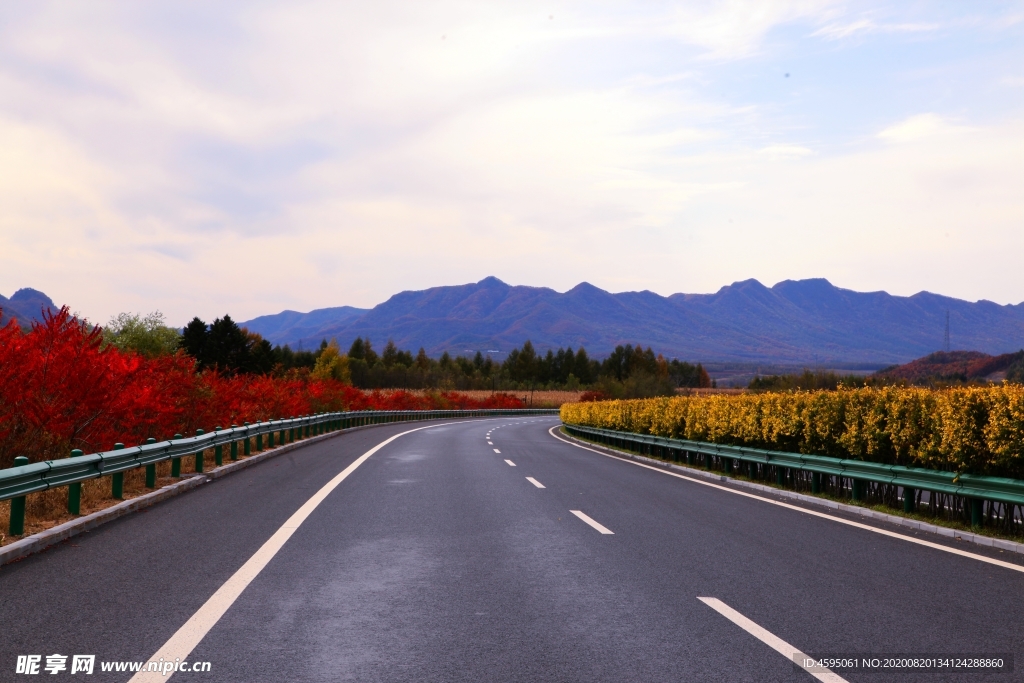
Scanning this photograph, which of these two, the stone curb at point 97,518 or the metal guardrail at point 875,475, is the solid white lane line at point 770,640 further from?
the stone curb at point 97,518

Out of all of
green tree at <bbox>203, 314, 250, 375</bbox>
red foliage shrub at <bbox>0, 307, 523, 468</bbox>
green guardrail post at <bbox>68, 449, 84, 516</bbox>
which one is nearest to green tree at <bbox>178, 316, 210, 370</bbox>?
green tree at <bbox>203, 314, 250, 375</bbox>

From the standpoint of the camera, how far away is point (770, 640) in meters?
5.48

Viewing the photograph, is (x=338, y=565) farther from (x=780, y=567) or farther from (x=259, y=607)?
(x=780, y=567)

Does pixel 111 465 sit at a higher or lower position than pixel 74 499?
higher

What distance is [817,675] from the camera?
15.8 feet

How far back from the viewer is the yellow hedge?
1035 centimetres

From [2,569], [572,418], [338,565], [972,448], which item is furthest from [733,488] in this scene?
[572,418]

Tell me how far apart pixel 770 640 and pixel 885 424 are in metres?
8.64

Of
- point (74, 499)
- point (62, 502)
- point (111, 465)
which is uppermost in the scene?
point (111, 465)

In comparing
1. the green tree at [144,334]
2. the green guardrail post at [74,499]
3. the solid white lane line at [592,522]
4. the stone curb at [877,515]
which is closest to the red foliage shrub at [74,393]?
the green guardrail post at [74,499]

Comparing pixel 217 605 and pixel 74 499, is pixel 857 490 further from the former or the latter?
pixel 74 499

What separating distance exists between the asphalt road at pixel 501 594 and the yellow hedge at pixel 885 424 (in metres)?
1.98

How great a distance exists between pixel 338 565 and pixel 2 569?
2.96m

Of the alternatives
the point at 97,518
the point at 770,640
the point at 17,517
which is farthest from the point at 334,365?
the point at 770,640
